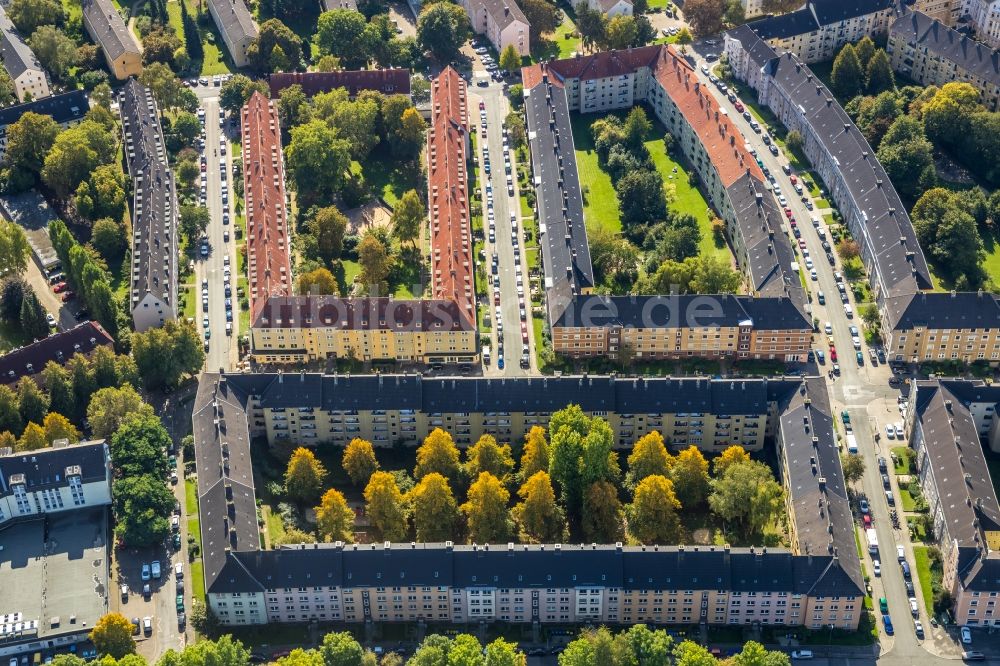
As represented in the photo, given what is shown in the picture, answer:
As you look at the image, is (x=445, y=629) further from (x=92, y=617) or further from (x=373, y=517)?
(x=92, y=617)

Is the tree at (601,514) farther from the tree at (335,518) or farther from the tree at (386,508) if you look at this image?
the tree at (335,518)

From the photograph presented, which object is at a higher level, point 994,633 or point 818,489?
point 818,489

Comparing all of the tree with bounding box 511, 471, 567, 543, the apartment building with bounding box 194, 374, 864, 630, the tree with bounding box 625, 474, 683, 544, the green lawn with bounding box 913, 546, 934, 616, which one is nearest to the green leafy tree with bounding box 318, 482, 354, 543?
the apartment building with bounding box 194, 374, 864, 630

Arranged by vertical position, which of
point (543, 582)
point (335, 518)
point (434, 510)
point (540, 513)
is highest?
point (434, 510)

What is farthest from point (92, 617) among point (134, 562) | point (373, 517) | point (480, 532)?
point (480, 532)

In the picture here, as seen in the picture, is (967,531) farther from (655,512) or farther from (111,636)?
(111,636)

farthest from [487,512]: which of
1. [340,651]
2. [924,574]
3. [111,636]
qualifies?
[924,574]
